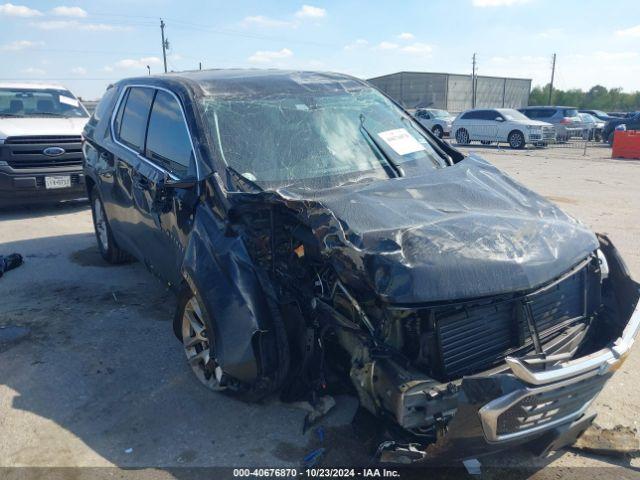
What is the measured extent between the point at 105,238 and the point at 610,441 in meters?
4.97

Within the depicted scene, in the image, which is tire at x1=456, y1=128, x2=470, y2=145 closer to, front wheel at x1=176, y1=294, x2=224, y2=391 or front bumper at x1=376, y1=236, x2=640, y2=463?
front wheel at x1=176, y1=294, x2=224, y2=391

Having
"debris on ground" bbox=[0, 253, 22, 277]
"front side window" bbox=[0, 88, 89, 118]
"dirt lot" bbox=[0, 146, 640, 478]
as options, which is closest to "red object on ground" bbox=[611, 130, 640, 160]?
"dirt lot" bbox=[0, 146, 640, 478]

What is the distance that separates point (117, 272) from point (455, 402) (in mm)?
4434

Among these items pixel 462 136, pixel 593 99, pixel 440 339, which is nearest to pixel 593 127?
pixel 462 136

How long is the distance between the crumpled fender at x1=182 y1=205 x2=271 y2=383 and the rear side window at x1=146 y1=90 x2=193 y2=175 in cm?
70

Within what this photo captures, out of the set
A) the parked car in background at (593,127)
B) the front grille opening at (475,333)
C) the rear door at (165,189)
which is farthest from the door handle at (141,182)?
the parked car in background at (593,127)

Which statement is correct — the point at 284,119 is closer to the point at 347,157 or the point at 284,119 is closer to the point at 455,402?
the point at 347,157

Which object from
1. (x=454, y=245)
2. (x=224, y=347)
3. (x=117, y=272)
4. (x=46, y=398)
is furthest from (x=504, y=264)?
(x=117, y=272)

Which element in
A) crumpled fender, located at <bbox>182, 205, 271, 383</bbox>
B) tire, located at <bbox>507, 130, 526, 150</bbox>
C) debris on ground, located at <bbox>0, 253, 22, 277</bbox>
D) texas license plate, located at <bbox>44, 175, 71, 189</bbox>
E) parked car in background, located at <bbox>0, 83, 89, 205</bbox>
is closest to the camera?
crumpled fender, located at <bbox>182, 205, 271, 383</bbox>

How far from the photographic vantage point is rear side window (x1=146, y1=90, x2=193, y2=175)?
12.2ft

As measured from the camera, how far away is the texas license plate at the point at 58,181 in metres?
8.47

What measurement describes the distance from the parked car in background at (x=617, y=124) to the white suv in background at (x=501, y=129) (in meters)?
3.85

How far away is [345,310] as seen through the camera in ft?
9.04

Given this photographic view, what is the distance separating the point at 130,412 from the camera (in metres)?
3.38
